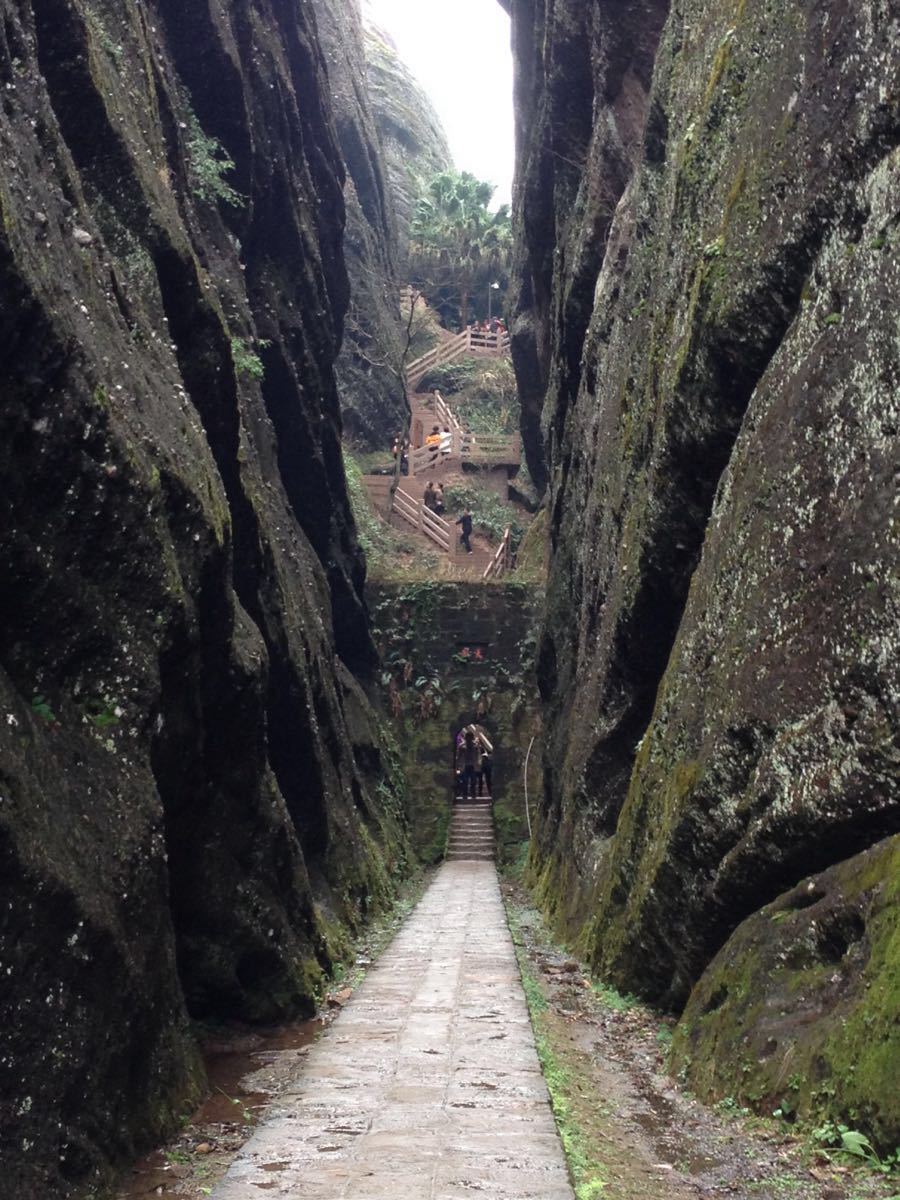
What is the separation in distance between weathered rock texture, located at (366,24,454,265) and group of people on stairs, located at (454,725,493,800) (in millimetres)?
27155

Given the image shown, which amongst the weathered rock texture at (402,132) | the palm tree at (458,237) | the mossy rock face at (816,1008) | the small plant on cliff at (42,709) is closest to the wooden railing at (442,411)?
the palm tree at (458,237)

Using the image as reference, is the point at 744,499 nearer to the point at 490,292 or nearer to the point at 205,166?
the point at 205,166

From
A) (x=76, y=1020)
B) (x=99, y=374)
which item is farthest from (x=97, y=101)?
(x=76, y=1020)

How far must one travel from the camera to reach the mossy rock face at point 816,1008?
4805 mm

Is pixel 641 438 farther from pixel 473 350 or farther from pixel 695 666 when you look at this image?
pixel 473 350

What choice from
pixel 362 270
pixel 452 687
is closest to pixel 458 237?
pixel 362 270

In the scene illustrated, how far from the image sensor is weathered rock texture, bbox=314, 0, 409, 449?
4009 centimetres

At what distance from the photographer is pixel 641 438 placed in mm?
12039

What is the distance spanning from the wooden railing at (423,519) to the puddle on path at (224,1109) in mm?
26864

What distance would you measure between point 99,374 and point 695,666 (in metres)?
5.07

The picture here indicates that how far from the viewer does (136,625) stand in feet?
22.3

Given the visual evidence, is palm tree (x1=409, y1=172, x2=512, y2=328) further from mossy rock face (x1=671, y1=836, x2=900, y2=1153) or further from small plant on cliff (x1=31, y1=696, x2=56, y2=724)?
small plant on cliff (x1=31, y1=696, x2=56, y2=724)

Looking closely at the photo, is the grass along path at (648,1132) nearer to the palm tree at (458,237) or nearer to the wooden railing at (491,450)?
the wooden railing at (491,450)

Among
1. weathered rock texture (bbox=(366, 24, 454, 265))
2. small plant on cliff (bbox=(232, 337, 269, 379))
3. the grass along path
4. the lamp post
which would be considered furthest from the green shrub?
the grass along path
